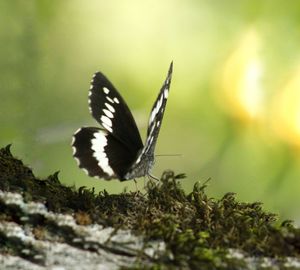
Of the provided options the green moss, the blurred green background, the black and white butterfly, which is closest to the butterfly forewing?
the black and white butterfly

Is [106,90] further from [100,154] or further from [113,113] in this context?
[100,154]

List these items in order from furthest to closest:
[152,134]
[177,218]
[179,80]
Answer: [179,80] → [152,134] → [177,218]

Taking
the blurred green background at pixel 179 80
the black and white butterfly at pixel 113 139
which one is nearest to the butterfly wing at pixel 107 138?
the black and white butterfly at pixel 113 139

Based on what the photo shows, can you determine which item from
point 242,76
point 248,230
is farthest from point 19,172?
point 242,76

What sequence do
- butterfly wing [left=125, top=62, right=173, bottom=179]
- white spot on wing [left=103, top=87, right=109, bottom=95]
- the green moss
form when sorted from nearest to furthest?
the green moss → butterfly wing [left=125, top=62, right=173, bottom=179] → white spot on wing [left=103, top=87, right=109, bottom=95]

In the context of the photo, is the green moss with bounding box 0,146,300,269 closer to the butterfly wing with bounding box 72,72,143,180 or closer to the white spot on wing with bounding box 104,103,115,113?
the butterfly wing with bounding box 72,72,143,180

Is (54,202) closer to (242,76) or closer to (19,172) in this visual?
(19,172)

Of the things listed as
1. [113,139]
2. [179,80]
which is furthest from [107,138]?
[179,80]
